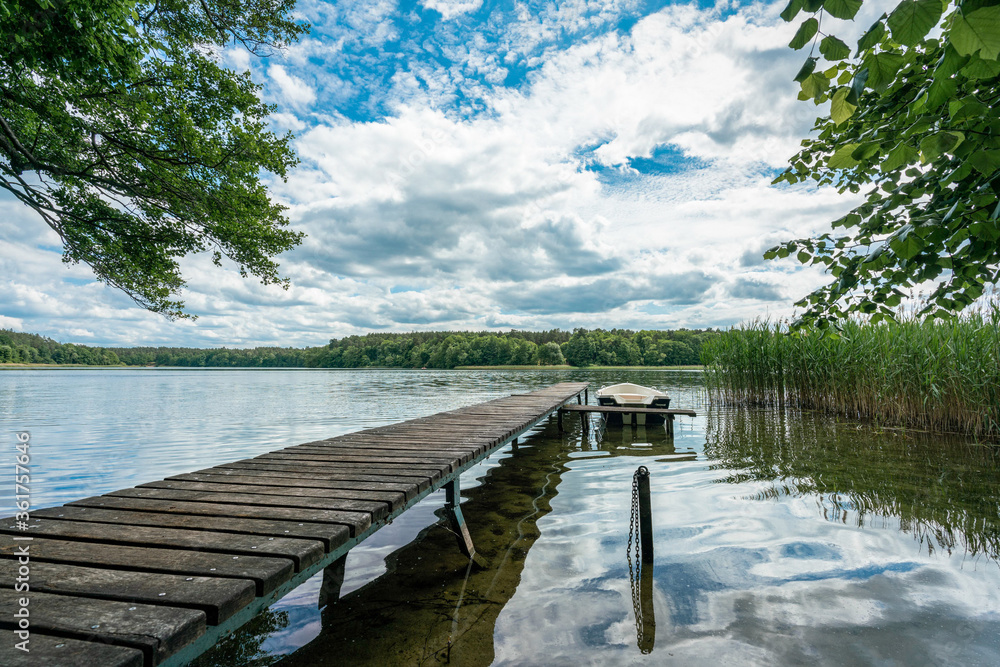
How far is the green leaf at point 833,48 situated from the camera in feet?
5.32

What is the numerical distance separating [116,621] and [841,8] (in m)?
3.26

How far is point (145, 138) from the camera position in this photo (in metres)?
10.2

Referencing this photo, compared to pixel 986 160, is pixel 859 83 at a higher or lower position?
higher

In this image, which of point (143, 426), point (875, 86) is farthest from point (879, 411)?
point (143, 426)

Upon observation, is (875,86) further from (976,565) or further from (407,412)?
(407,412)

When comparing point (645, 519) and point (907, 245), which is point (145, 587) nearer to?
point (645, 519)

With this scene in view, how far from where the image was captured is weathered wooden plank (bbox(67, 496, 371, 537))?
2943 mm

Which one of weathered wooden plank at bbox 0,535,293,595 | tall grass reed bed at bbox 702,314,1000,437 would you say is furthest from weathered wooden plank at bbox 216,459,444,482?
tall grass reed bed at bbox 702,314,1000,437

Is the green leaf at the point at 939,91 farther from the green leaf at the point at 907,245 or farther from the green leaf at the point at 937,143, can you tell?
the green leaf at the point at 907,245

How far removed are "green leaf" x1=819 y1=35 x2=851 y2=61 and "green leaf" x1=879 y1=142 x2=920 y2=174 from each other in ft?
1.82

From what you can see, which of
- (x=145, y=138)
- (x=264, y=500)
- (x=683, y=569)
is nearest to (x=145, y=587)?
(x=264, y=500)

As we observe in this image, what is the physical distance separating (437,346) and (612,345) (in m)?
33.5

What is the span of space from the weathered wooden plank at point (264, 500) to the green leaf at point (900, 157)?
3383mm

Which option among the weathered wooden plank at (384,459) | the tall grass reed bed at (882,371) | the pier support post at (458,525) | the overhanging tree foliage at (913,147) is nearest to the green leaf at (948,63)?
the overhanging tree foliage at (913,147)
